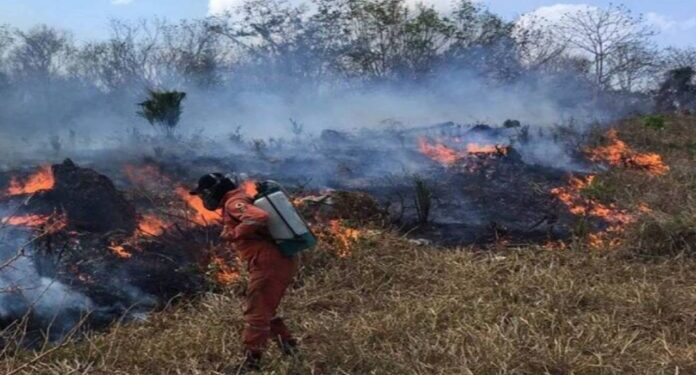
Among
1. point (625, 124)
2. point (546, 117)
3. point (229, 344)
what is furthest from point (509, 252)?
point (546, 117)

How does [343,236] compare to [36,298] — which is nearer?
[36,298]

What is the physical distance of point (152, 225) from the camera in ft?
26.3

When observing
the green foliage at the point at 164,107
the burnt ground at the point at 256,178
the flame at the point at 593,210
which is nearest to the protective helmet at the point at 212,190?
the burnt ground at the point at 256,178

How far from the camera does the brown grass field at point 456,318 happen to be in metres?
4.79

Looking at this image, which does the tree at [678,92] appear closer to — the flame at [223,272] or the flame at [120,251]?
the flame at [223,272]

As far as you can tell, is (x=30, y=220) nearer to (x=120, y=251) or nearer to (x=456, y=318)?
(x=120, y=251)

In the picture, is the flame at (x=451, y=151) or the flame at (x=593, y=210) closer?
the flame at (x=593, y=210)

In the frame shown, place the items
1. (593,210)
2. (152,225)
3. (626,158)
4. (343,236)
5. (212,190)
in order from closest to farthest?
1. (212,190)
2. (343,236)
3. (152,225)
4. (593,210)
5. (626,158)

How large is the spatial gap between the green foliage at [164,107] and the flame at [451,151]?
4.75 metres

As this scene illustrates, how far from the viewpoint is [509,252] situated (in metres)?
8.26

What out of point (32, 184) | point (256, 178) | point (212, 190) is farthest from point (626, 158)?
point (212, 190)

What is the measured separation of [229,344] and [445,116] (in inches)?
670

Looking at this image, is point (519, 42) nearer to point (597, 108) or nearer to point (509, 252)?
point (597, 108)

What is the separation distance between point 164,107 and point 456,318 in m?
10.0
